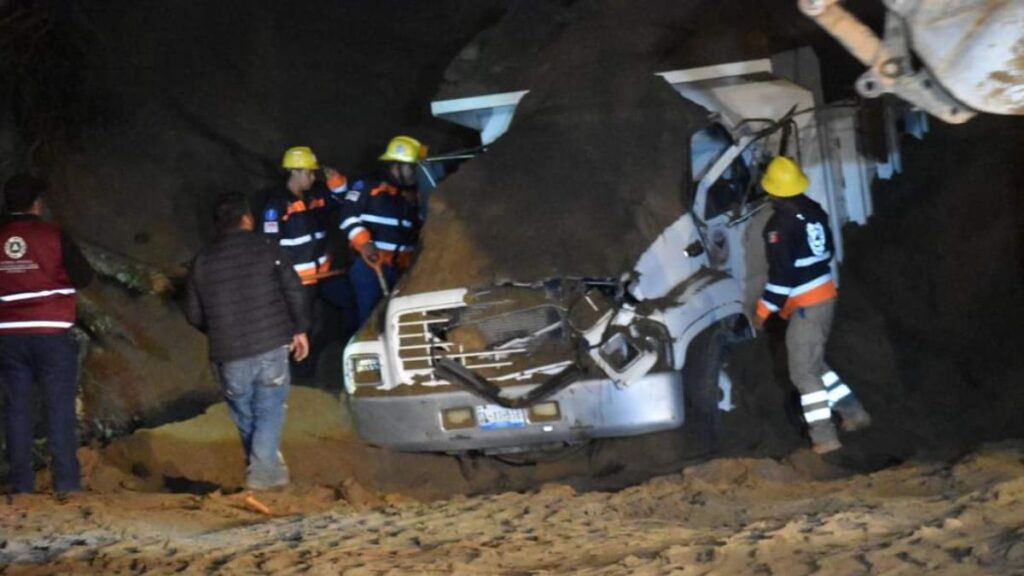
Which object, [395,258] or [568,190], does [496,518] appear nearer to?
[568,190]

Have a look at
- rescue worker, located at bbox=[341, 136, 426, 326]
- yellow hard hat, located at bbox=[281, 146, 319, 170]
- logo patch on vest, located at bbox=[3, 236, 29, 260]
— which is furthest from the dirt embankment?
yellow hard hat, located at bbox=[281, 146, 319, 170]

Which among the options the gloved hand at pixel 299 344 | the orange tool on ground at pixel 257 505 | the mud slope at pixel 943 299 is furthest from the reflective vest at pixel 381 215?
the mud slope at pixel 943 299

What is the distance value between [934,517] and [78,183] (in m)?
8.69

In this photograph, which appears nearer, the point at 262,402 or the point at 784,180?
the point at 262,402

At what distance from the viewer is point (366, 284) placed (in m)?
10.7

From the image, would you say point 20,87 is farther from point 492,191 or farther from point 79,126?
point 492,191

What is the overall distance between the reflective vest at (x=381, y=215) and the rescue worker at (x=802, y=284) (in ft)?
10.2

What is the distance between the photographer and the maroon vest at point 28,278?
7922 mm

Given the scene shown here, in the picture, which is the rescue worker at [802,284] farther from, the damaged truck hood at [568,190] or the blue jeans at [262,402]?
the blue jeans at [262,402]

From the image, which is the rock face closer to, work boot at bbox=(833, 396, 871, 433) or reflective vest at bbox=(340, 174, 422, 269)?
reflective vest at bbox=(340, 174, 422, 269)

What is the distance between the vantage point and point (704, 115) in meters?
9.27

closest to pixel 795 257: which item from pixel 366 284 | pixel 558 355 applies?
pixel 558 355

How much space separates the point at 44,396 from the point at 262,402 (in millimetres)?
1290

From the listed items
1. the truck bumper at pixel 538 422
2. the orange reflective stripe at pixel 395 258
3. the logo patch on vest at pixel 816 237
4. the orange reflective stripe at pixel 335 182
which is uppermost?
the orange reflective stripe at pixel 335 182
